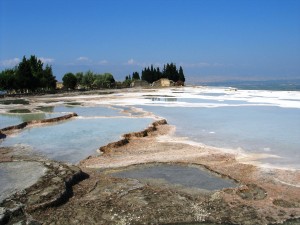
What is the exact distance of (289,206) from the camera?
9.03 metres

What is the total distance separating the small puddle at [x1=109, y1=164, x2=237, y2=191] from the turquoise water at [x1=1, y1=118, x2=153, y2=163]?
9.74 ft

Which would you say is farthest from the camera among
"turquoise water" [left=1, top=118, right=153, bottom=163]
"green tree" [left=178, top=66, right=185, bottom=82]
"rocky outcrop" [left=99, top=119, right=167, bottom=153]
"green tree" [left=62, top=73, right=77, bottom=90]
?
"green tree" [left=178, top=66, right=185, bottom=82]

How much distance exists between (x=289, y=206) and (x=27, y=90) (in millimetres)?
71611

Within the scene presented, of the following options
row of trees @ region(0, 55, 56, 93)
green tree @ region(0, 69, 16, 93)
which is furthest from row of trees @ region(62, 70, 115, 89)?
green tree @ region(0, 69, 16, 93)

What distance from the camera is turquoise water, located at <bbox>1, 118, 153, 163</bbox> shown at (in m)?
15.9

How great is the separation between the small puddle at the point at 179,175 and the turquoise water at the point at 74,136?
9.74ft

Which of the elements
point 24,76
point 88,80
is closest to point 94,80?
point 88,80

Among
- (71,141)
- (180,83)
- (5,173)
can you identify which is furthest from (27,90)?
(5,173)

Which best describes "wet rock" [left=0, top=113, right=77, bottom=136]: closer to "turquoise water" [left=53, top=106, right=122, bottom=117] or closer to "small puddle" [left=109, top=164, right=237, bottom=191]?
"turquoise water" [left=53, top=106, right=122, bottom=117]

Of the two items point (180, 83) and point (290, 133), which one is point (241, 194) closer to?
point (290, 133)

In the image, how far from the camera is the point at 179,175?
11891mm

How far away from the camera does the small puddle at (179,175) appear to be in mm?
10875

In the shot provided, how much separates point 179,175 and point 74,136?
956 centimetres

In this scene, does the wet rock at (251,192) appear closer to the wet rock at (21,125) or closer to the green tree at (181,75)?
the wet rock at (21,125)
